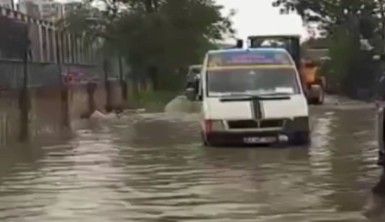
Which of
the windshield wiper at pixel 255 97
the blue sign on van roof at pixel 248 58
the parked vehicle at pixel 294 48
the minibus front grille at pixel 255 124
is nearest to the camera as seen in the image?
the minibus front grille at pixel 255 124

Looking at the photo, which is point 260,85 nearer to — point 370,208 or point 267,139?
point 267,139

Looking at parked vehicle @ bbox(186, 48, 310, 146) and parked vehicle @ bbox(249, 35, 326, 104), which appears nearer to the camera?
parked vehicle @ bbox(186, 48, 310, 146)

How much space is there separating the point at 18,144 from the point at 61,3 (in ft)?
173

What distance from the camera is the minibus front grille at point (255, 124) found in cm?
2131

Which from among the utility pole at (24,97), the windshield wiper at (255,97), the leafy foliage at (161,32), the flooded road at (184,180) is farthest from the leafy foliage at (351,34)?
the windshield wiper at (255,97)

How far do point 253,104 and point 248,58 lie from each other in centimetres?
181

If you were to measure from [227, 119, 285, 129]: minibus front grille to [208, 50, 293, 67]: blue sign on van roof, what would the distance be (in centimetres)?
188

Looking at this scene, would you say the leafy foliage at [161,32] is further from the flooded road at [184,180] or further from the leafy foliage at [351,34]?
the flooded road at [184,180]

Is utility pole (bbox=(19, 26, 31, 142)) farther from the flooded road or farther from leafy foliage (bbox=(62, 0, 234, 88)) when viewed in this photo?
leafy foliage (bbox=(62, 0, 234, 88))

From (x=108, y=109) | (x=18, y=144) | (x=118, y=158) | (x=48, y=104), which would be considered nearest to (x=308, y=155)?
(x=118, y=158)

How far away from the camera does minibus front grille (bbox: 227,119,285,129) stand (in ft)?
69.9

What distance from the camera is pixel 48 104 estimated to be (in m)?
31.2

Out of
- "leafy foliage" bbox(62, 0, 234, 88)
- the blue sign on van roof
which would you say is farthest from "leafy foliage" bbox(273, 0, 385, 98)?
the blue sign on van roof

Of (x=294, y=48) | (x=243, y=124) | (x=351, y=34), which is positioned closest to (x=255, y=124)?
(x=243, y=124)
